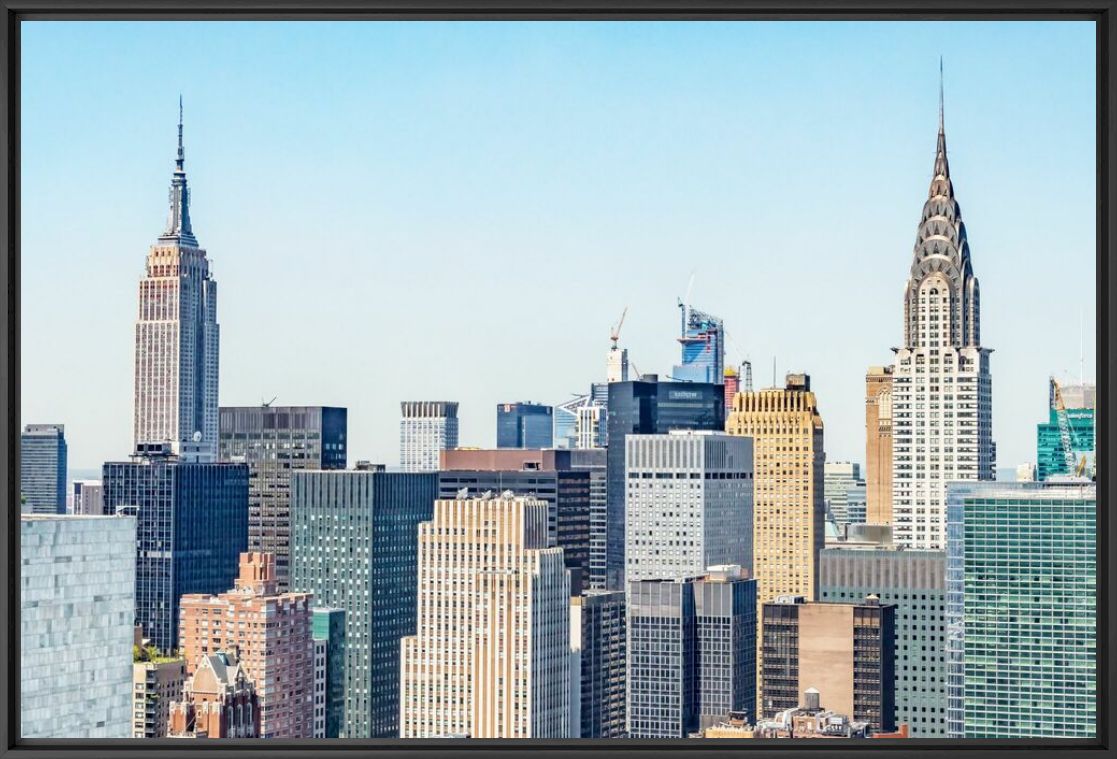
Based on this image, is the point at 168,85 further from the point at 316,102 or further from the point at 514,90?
the point at 514,90

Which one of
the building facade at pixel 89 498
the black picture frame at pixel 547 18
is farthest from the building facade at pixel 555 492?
the black picture frame at pixel 547 18

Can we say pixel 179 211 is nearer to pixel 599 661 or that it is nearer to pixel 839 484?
pixel 599 661

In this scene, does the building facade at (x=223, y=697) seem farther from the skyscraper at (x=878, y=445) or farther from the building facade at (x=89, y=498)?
the skyscraper at (x=878, y=445)

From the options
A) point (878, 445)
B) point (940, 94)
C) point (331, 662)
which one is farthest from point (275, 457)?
point (940, 94)

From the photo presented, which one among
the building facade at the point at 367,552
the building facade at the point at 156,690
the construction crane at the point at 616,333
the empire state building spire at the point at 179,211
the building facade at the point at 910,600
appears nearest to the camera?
the building facade at the point at 156,690
